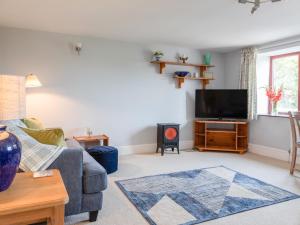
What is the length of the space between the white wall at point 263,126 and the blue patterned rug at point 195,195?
58.6 inches

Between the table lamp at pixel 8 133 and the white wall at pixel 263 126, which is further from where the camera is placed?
the white wall at pixel 263 126

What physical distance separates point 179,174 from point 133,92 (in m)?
1.95

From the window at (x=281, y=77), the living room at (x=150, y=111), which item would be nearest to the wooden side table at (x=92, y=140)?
the living room at (x=150, y=111)

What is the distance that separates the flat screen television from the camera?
16.0 feet

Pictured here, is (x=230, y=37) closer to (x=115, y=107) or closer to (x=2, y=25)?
(x=115, y=107)

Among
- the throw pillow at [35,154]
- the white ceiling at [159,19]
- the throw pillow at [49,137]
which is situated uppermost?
the white ceiling at [159,19]

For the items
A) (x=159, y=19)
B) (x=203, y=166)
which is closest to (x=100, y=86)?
(x=159, y=19)

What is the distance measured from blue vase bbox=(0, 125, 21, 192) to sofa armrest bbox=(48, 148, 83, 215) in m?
0.65

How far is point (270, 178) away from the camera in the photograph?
331cm

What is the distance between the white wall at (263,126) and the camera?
171 inches

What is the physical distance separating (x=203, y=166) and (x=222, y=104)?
1.68 m

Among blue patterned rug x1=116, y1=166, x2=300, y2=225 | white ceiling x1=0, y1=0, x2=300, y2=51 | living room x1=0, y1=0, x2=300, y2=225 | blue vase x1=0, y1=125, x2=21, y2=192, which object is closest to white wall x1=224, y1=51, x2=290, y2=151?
living room x1=0, y1=0, x2=300, y2=225

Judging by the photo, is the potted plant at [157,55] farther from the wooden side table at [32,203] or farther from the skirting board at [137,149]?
the wooden side table at [32,203]

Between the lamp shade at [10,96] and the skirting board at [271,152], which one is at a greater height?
the lamp shade at [10,96]
